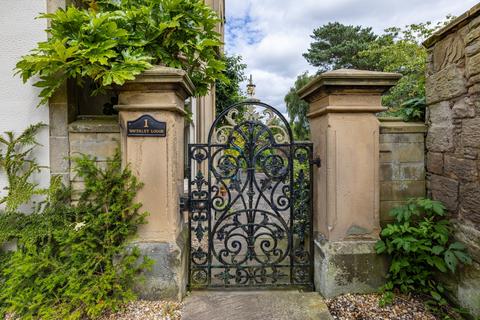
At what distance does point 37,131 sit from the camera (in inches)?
93.7

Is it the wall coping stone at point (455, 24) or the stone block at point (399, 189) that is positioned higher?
the wall coping stone at point (455, 24)

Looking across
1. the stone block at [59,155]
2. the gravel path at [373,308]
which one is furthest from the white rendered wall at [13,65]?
the gravel path at [373,308]

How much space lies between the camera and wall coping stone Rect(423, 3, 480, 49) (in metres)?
1.81

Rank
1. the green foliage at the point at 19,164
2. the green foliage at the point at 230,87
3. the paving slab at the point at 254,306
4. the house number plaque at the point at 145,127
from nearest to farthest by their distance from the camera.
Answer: the paving slab at the point at 254,306 < the house number plaque at the point at 145,127 < the green foliage at the point at 19,164 < the green foliage at the point at 230,87

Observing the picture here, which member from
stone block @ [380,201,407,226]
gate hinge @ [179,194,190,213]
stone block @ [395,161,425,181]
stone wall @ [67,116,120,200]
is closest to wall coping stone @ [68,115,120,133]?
stone wall @ [67,116,120,200]

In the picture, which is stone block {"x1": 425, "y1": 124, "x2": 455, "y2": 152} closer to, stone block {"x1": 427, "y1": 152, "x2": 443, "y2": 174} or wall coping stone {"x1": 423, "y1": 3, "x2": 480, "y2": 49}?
stone block {"x1": 427, "y1": 152, "x2": 443, "y2": 174}

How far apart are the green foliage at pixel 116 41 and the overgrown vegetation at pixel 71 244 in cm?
69

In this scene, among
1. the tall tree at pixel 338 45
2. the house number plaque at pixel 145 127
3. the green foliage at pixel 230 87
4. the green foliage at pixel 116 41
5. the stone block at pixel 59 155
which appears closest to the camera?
the green foliage at pixel 116 41

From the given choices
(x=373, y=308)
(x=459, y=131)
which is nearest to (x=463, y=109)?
(x=459, y=131)

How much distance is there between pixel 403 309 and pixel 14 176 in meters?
3.53

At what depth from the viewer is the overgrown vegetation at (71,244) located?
1905 mm

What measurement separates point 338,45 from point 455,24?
851 inches

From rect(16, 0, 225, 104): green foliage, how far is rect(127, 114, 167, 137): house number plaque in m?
0.35

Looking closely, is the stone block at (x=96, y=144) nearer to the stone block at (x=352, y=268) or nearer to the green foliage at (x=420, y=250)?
the stone block at (x=352, y=268)
